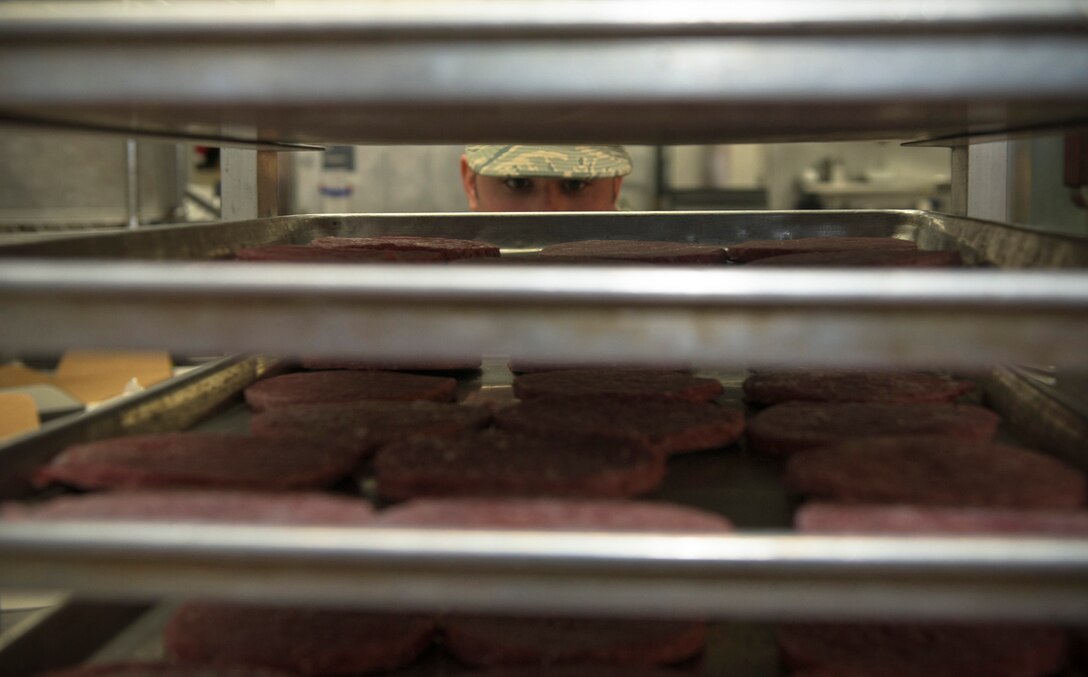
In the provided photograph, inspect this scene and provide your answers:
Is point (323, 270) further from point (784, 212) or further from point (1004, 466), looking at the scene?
point (784, 212)

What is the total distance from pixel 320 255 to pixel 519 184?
69.5 inches

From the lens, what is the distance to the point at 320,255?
145 centimetres

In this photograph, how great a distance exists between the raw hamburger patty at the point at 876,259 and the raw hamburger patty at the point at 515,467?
0.41 metres

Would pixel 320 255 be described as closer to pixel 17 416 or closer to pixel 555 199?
pixel 17 416

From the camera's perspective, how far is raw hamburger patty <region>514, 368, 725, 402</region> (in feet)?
5.00

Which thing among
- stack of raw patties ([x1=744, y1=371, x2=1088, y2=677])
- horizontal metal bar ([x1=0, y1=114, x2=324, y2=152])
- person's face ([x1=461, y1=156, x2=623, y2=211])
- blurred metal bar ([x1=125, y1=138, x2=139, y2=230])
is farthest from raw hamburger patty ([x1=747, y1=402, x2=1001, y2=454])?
blurred metal bar ([x1=125, y1=138, x2=139, y2=230])

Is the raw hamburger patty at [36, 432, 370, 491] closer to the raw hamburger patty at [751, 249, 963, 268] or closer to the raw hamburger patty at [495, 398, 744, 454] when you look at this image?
the raw hamburger patty at [495, 398, 744, 454]

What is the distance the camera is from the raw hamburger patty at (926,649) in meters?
0.92

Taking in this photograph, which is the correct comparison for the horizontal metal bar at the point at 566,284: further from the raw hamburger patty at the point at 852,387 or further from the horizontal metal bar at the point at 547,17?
the raw hamburger patty at the point at 852,387

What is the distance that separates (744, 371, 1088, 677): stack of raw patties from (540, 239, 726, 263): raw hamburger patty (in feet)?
1.35

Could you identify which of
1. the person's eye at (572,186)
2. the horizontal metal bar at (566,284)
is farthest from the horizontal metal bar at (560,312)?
the person's eye at (572,186)

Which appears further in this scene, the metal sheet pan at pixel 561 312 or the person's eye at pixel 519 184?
the person's eye at pixel 519 184

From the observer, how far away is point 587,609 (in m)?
0.70

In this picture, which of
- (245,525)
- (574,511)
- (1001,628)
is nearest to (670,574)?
(574,511)
